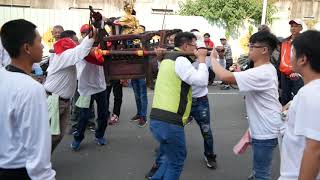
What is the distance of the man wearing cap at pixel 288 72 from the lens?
23.4 feet

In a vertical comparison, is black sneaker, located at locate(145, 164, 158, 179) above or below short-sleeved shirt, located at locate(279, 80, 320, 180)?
below

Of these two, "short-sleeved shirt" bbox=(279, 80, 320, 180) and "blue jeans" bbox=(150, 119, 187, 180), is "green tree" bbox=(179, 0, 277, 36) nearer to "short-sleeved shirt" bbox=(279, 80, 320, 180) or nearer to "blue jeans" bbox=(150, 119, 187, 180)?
"blue jeans" bbox=(150, 119, 187, 180)

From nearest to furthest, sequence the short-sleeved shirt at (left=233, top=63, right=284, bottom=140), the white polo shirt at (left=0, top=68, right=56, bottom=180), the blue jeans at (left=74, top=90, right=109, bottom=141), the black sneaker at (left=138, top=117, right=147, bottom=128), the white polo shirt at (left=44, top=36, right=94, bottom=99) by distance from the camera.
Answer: the white polo shirt at (left=0, top=68, right=56, bottom=180), the short-sleeved shirt at (left=233, top=63, right=284, bottom=140), the white polo shirt at (left=44, top=36, right=94, bottom=99), the blue jeans at (left=74, top=90, right=109, bottom=141), the black sneaker at (left=138, top=117, right=147, bottom=128)

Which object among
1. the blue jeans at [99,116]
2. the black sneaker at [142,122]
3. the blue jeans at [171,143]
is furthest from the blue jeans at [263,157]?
the black sneaker at [142,122]

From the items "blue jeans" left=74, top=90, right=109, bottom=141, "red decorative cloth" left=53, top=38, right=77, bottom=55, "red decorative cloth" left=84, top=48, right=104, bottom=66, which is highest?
"red decorative cloth" left=53, top=38, right=77, bottom=55

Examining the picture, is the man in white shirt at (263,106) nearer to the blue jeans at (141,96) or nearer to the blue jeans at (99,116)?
the blue jeans at (99,116)

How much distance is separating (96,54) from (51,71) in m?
0.61

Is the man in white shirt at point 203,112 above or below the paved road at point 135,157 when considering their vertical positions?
above

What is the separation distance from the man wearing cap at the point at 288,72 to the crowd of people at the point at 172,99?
2 cm

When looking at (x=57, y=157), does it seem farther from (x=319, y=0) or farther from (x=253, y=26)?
(x=319, y=0)

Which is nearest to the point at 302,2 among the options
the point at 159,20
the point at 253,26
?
the point at 253,26

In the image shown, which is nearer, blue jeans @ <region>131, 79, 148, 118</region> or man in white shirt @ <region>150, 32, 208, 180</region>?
man in white shirt @ <region>150, 32, 208, 180</region>

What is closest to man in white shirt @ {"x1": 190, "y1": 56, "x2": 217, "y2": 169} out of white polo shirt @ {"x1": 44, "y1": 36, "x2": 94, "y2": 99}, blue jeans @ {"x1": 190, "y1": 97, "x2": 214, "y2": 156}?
blue jeans @ {"x1": 190, "y1": 97, "x2": 214, "y2": 156}

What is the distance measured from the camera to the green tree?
18155 mm
